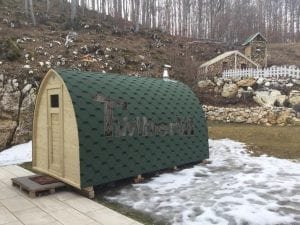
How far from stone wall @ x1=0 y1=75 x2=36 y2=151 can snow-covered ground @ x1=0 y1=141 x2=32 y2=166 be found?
0.55 m

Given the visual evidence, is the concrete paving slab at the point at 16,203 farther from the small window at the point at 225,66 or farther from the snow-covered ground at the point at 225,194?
the small window at the point at 225,66

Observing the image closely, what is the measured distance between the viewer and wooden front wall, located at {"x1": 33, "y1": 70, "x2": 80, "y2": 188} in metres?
6.78

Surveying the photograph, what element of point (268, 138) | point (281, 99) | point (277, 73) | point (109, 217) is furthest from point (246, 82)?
point (109, 217)

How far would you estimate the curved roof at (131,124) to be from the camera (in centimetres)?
677

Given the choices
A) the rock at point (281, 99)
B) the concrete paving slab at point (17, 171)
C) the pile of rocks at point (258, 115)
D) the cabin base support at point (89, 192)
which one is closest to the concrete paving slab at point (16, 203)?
→ the cabin base support at point (89, 192)

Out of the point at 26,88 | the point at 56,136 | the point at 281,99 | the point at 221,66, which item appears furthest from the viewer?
the point at 221,66

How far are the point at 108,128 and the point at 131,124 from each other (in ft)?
2.35

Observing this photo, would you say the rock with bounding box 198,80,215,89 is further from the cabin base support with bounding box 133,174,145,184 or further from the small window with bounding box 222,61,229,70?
the cabin base support with bounding box 133,174,145,184

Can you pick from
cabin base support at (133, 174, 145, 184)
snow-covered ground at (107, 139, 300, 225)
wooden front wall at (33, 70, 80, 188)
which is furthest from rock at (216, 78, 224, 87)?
wooden front wall at (33, 70, 80, 188)

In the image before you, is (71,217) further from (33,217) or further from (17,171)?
(17,171)

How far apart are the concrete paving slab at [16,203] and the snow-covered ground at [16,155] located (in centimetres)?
391

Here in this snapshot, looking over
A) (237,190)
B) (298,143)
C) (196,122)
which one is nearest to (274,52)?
(298,143)

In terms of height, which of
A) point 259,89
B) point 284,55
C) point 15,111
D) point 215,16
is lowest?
point 15,111

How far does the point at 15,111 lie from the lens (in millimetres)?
12820
